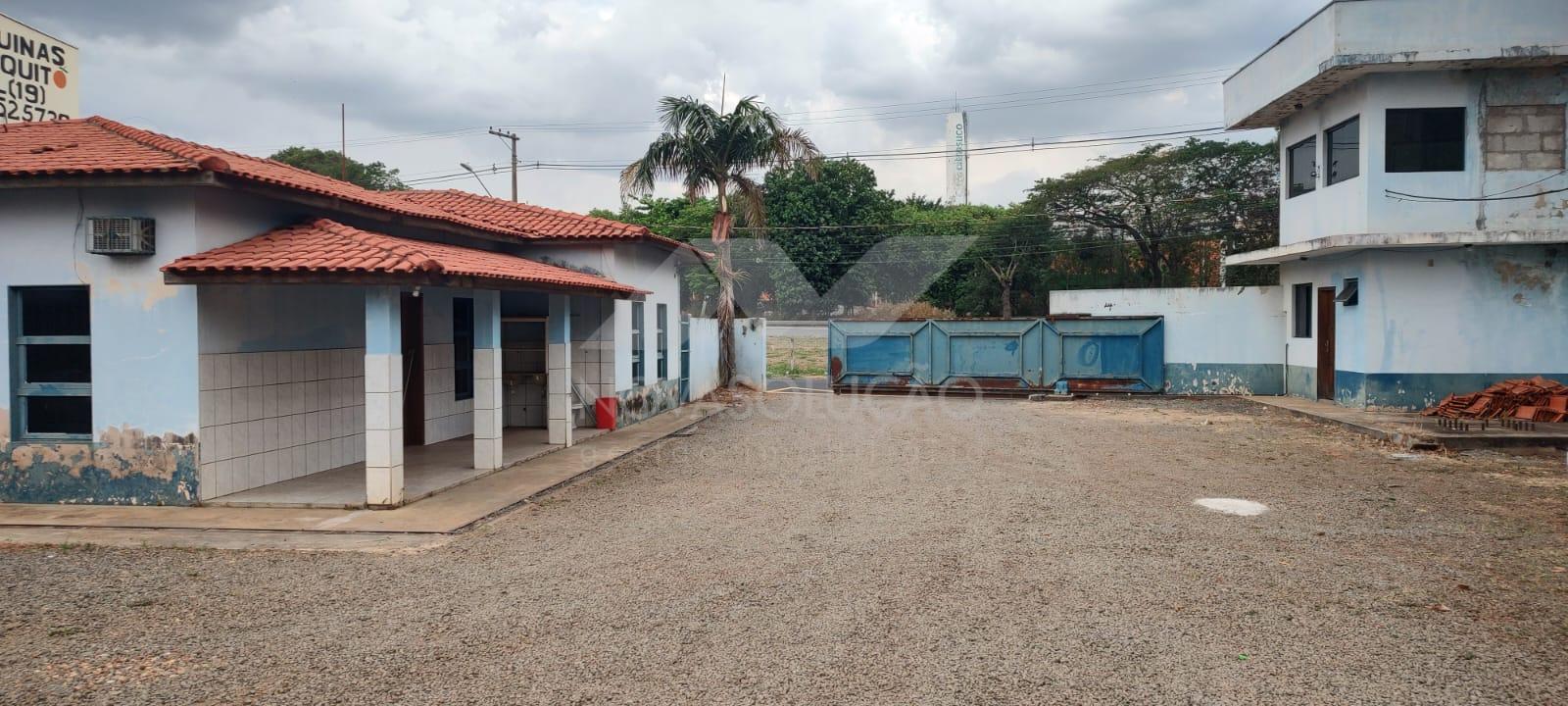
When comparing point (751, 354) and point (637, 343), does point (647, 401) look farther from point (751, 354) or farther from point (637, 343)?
point (751, 354)

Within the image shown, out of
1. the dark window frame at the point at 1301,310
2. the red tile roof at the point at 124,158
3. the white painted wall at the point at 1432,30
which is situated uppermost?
the white painted wall at the point at 1432,30

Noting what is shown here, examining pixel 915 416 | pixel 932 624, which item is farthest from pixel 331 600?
pixel 915 416

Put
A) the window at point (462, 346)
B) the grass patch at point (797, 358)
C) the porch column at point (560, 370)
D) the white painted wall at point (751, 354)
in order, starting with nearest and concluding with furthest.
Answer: the porch column at point (560, 370) < the window at point (462, 346) < the white painted wall at point (751, 354) < the grass patch at point (797, 358)

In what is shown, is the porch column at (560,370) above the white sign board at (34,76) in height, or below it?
below

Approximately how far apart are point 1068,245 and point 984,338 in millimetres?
19868

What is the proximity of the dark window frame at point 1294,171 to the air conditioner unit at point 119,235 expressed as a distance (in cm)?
1838

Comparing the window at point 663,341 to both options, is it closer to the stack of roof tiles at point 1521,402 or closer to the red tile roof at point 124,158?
the red tile roof at point 124,158

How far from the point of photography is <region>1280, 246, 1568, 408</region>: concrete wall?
1552 centimetres

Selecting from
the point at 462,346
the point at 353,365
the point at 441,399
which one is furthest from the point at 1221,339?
the point at 353,365

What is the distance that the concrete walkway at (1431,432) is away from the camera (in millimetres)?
12406

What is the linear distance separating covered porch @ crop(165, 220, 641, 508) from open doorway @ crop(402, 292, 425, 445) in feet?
0.06

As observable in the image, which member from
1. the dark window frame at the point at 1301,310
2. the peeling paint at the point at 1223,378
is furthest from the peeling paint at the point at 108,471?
the dark window frame at the point at 1301,310

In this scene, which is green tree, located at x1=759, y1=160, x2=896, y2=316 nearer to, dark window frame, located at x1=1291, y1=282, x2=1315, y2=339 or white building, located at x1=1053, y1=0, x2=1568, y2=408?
dark window frame, located at x1=1291, y1=282, x2=1315, y2=339

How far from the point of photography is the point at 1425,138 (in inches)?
613
